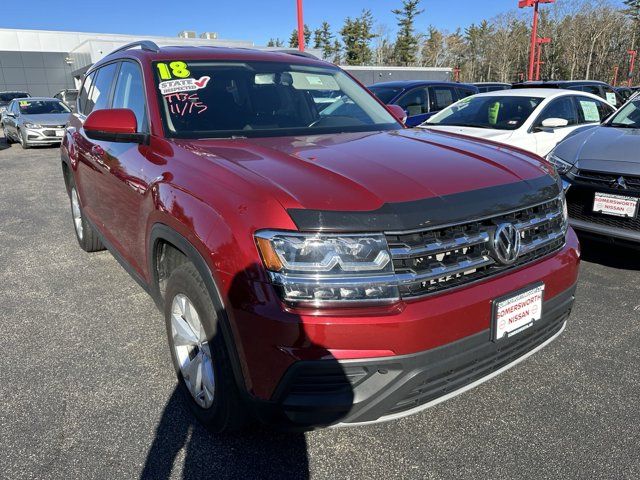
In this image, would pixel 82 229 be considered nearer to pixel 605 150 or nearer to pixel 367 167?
pixel 367 167

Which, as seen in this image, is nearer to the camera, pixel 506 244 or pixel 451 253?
pixel 451 253

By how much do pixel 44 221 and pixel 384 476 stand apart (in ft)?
19.9

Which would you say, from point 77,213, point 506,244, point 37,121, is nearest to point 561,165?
point 506,244

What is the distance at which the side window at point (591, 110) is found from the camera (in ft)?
24.4

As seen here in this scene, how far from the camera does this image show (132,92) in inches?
124

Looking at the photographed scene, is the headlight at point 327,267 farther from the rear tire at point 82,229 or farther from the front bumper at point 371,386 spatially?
the rear tire at point 82,229

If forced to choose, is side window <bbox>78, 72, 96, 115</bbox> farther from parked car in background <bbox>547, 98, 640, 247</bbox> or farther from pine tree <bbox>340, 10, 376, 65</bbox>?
pine tree <bbox>340, 10, 376, 65</bbox>

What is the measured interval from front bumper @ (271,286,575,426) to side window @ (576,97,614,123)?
22.1ft

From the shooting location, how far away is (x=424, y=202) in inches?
75.5

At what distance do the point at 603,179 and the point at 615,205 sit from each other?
10.6 inches

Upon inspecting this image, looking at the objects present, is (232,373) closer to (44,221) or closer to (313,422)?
(313,422)

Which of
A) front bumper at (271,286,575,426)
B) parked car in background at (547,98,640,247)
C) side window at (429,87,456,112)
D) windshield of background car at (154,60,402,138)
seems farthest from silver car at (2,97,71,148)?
front bumper at (271,286,575,426)

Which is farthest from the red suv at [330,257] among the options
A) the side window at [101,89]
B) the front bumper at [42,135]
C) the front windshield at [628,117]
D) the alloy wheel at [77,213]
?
the front bumper at [42,135]

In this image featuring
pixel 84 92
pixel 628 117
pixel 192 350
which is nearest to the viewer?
pixel 192 350
